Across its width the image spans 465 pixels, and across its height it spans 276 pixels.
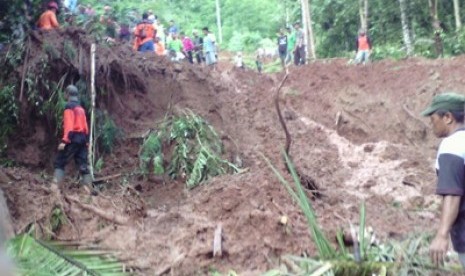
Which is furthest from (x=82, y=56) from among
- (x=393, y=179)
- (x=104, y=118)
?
(x=393, y=179)

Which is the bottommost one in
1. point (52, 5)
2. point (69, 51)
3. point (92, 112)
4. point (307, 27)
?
point (92, 112)

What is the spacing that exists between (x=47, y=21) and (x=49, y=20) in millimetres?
46

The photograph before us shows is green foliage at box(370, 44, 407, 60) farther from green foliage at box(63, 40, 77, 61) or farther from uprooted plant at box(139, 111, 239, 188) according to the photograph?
green foliage at box(63, 40, 77, 61)

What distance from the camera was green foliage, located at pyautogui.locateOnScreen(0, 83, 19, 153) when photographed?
1061cm

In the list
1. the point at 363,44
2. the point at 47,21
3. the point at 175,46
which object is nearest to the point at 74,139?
the point at 47,21

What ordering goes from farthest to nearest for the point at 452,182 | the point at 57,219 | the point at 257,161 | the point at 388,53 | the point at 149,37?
the point at 388,53, the point at 149,37, the point at 257,161, the point at 57,219, the point at 452,182

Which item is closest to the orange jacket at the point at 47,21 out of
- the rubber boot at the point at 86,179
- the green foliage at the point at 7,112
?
the green foliage at the point at 7,112

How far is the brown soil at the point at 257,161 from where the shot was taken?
6.59 metres

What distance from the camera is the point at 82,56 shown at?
36.9ft

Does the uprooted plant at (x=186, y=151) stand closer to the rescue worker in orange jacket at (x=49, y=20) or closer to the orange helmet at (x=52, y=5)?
the rescue worker in orange jacket at (x=49, y=20)

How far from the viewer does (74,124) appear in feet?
31.3

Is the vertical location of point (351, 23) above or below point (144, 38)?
above

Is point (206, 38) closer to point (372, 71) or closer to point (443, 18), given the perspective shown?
point (372, 71)

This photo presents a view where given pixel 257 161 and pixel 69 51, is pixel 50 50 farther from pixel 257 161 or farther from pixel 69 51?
pixel 257 161
